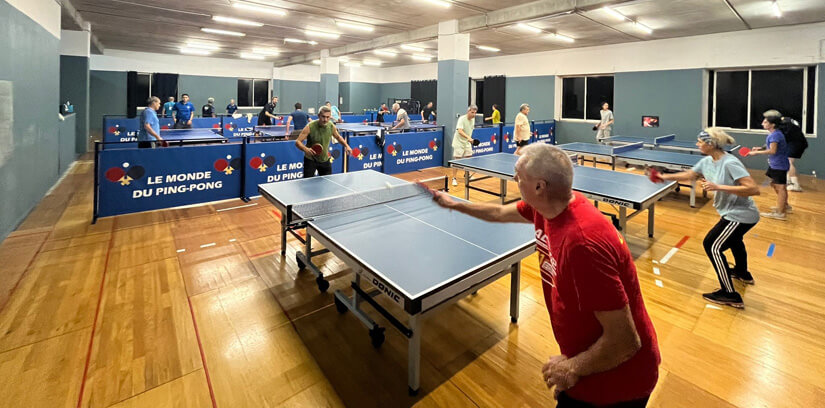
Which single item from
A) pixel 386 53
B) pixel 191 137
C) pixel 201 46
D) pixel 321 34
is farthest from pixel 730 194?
pixel 201 46

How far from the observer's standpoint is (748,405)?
8.31 feet

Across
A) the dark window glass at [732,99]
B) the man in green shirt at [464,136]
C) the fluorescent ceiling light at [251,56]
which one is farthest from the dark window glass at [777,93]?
the fluorescent ceiling light at [251,56]

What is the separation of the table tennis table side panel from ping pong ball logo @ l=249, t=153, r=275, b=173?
4.65 m

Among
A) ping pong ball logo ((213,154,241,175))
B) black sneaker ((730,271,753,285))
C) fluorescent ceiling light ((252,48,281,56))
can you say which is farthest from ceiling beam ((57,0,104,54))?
black sneaker ((730,271,753,285))

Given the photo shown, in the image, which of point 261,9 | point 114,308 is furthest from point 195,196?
point 261,9

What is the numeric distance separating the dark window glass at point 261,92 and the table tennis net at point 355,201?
21537 mm

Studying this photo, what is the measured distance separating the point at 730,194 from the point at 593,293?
11.3 feet

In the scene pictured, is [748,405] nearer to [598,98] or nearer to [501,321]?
[501,321]

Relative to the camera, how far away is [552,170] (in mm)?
1422

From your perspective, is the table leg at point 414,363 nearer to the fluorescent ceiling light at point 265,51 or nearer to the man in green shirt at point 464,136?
the man in green shirt at point 464,136

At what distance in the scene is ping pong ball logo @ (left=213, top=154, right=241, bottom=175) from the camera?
23.1 ft

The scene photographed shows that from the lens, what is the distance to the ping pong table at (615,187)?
14.4 feet

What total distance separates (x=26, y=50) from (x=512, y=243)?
293 inches

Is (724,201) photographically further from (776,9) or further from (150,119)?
(150,119)
